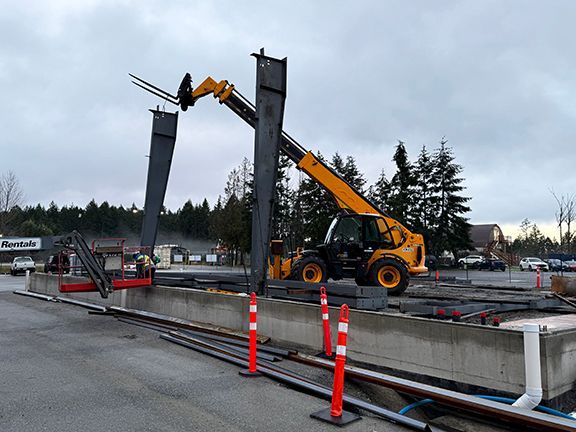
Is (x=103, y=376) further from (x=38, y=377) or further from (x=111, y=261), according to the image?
(x=111, y=261)

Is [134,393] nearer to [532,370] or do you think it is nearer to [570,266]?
[532,370]

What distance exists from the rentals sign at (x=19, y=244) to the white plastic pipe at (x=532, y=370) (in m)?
46.1

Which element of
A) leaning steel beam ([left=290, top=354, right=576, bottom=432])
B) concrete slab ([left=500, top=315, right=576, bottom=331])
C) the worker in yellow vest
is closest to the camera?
leaning steel beam ([left=290, top=354, right=576, bottom=432])

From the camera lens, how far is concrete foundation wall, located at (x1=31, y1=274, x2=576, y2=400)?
5199 mm

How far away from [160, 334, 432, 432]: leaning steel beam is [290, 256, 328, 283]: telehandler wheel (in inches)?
229

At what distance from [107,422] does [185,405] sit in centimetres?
89

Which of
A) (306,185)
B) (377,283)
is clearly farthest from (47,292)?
(306,185)

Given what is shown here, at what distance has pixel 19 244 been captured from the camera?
43.6 m

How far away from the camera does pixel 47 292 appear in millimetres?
19031

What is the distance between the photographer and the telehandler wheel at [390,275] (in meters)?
14.7

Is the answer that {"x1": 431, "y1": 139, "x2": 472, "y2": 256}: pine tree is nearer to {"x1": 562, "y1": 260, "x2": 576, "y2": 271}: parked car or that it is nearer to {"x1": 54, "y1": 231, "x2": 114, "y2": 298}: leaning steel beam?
{"x1": 562, "y1": 260, "x2": 576, "y2": 271}: parked car

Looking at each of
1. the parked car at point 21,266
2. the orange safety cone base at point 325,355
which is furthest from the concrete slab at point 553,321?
the parked car at point 21,266

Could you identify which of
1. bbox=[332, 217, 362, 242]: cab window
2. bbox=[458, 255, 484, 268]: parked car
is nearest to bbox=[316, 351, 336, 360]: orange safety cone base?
bbox=[332, 217, 362, 242]: cab window

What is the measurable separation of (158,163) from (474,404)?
13075 millimetres
